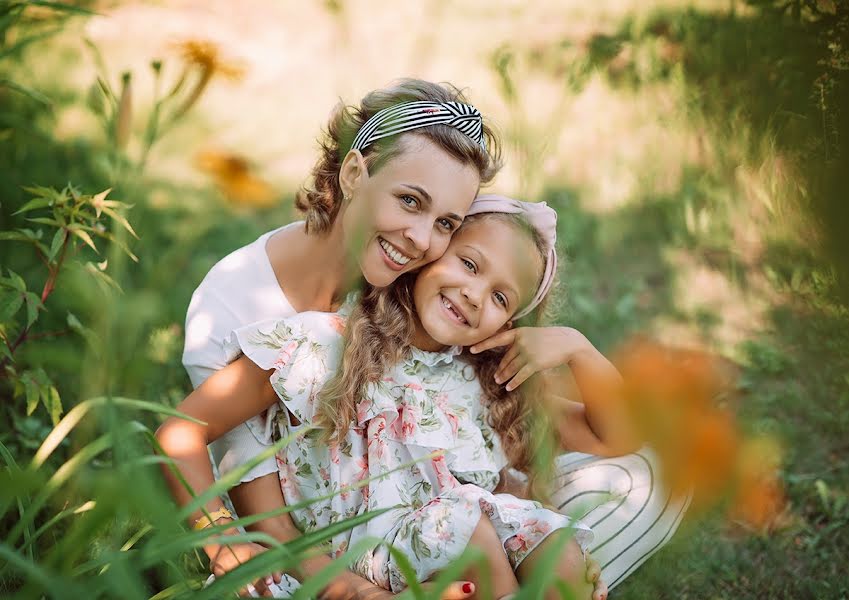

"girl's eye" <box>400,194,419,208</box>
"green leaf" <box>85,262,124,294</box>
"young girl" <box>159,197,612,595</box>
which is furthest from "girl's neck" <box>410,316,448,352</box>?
"green leaf" <box>85,262,124,294</box>

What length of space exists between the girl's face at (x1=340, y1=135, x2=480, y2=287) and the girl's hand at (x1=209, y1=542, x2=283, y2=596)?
1.79 ft

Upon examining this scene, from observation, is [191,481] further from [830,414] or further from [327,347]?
[830,414]

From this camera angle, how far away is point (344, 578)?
61.2 inches

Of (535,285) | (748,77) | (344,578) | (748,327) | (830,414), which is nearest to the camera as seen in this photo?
(748,77)

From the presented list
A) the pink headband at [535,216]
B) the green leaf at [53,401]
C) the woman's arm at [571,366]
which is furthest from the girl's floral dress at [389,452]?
the green leaf at [53,401]

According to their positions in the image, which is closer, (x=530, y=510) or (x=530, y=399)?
(x=530, y=510)

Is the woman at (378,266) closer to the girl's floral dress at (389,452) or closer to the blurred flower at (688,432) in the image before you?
the girl's floral dress at (389,452)

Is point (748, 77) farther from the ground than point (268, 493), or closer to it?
farther from the ground

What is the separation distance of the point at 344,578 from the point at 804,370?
158 cm

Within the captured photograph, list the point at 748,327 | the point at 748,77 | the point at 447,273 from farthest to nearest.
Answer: the point at 748,327 → the point at 447,273 → the point at 748,77

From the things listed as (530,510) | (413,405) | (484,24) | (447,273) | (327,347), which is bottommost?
(530,510)

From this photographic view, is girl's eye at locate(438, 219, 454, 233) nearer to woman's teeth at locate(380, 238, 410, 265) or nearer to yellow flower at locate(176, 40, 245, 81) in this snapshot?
woman's teeth at locate(380, 238, 410, 265)

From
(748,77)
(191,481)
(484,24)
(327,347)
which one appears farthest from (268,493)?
(484,24)

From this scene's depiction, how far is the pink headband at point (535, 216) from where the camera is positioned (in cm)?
176
